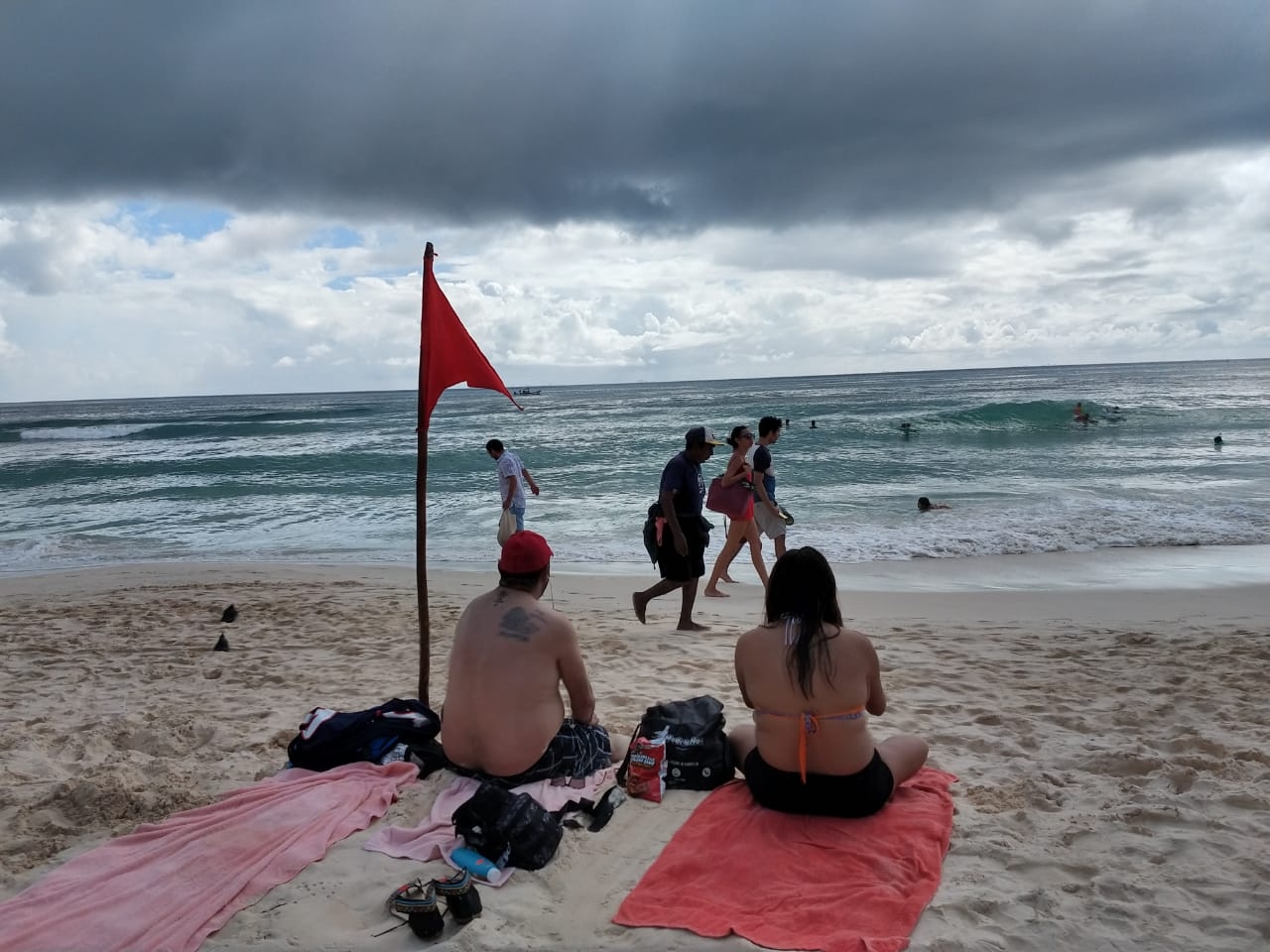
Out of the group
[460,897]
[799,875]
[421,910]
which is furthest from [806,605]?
[421,910]

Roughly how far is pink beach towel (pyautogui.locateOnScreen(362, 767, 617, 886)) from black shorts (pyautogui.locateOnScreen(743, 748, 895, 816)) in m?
0.81

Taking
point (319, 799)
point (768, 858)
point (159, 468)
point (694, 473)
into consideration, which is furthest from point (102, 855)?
point (159, 468)

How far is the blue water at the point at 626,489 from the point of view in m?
12.6

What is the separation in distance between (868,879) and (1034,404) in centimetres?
4171

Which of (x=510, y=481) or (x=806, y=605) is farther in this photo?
(x=510, y=481)

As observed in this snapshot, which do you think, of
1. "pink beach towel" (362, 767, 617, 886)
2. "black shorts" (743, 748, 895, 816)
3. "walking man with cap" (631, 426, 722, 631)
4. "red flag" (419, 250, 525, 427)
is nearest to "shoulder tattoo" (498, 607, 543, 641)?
"pink beach towel" (362, 767, 617, 886)

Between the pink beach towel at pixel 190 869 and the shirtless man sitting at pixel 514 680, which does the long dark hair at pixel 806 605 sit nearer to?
the shirtless man sitting at pixel 514 680

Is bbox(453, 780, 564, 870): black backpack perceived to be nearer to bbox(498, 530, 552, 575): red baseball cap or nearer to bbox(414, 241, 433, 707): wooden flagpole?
bbox(498, 530, 552, 575): red baseball cap

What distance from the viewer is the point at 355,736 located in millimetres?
4148

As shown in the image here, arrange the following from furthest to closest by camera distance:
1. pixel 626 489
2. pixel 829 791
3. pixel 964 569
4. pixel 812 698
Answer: pixel 626 489 → pixel 964 569 → pixel 829 791 → pixel 812 698

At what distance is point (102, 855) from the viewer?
127 inches

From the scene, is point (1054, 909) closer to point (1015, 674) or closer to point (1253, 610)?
point (1015, 674)

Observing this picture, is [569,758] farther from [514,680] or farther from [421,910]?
[421,910]

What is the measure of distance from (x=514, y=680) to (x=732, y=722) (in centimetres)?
189
